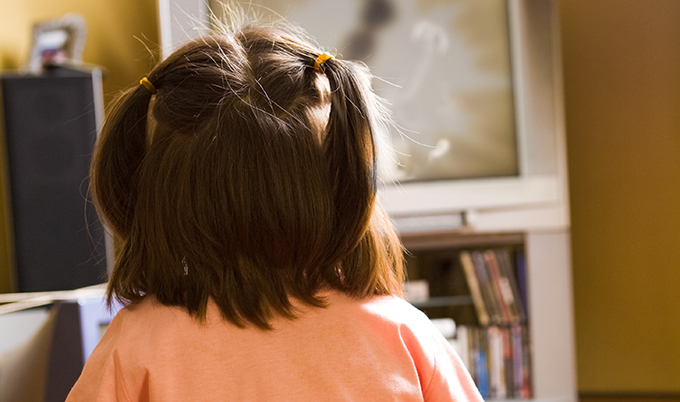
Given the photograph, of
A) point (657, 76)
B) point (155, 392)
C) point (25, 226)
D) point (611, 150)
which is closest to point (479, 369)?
point (611, 150)

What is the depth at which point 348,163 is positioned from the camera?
0.62 m

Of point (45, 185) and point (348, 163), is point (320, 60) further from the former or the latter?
point (45, 185)

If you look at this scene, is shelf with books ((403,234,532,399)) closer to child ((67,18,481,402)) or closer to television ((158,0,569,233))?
television ((158,0,569,233))

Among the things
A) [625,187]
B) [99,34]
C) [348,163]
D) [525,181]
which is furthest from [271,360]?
[99,34]

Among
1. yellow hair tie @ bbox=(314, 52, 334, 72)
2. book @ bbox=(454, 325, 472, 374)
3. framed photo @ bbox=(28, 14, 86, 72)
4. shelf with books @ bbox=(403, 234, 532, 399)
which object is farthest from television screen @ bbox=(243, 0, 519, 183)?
yellow hair tie @ bbox=(314, 52, 334, 72)

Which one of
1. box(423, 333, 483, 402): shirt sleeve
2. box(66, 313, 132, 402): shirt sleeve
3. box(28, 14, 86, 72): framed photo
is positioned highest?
box(28, 14, 86, 72): framed photo

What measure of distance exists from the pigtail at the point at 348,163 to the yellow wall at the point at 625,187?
5.80 feet

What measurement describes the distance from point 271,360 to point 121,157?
0.28 meters

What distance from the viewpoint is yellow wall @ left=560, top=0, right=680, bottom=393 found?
212 centimetres

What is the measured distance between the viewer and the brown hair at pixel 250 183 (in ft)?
1.95

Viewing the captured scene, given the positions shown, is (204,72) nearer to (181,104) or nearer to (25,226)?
(181,104)

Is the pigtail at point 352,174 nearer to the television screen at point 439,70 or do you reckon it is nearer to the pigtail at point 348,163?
the pigtail at point 348,163

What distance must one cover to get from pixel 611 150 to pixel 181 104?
1908mm

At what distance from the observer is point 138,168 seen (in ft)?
2.17
